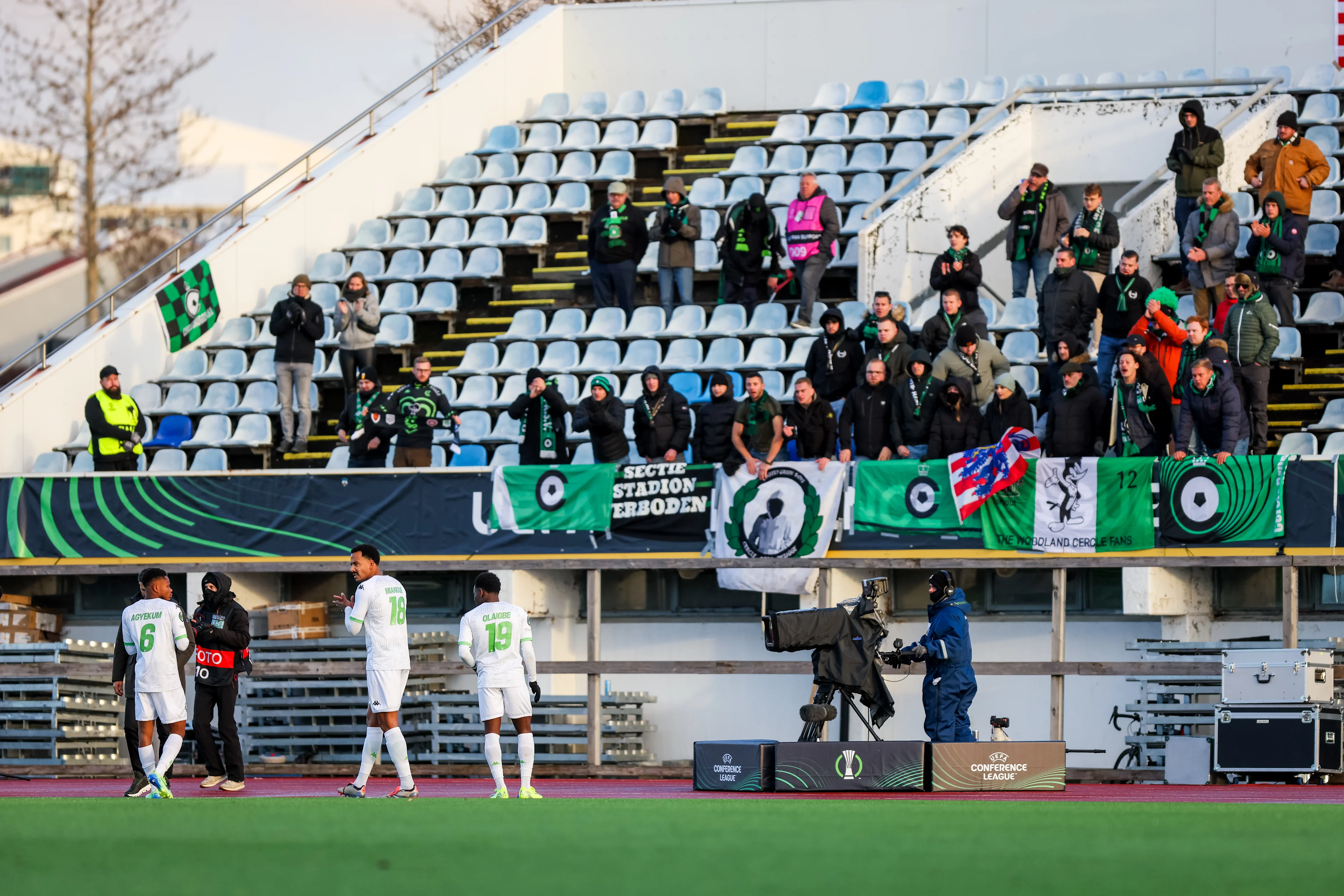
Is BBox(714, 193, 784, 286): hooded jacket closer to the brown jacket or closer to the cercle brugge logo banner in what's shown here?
the cercle brugge logo banner

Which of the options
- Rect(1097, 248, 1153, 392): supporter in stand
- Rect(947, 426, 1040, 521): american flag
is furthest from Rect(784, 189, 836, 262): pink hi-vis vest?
Rect(947, 426, 1040, 521): american flag

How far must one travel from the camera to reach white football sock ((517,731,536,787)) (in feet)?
43.8

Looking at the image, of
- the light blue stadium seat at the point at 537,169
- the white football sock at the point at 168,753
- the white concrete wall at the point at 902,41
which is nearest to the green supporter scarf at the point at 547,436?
the white football sock at the point at 168,753

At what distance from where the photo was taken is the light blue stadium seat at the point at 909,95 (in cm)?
2422

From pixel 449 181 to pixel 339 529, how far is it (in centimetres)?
769

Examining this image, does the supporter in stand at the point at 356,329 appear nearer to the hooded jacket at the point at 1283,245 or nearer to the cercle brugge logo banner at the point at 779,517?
the cercle brugge logo banner at the point at 779,517

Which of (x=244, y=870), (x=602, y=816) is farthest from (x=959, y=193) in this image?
(x=244, y=870)

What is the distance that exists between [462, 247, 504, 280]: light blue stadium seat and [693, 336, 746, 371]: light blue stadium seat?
11.8 ft

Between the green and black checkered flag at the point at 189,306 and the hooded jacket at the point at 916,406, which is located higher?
the green and black checkered flag at the point at 189,306

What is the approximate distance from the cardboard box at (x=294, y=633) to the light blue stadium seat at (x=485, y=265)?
5.48 metres

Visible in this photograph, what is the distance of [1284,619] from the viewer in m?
16.0

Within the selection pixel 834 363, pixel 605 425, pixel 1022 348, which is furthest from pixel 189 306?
pixel 1022 348

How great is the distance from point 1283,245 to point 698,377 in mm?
5791

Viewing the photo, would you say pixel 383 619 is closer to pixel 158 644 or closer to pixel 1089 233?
pixel 158 644
